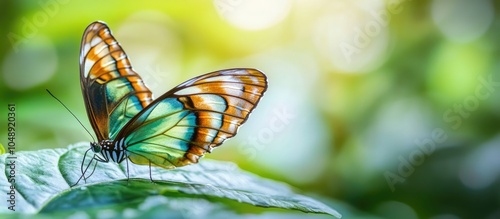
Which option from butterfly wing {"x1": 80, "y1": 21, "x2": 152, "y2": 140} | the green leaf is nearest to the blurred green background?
butterfly wing {"x1": 80, "y1": 21, "x2": 152, "y2": 140}

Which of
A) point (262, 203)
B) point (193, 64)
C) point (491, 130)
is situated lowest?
point (491, 130)

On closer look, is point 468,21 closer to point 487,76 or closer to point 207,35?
point 487,76

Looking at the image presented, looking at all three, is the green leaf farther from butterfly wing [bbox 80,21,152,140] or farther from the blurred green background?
the blurred green background

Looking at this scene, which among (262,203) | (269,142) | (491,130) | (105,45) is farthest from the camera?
(269,142)

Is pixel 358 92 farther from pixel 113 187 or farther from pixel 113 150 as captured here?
pixel 113 187

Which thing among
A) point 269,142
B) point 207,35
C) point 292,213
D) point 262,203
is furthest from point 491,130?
point 262,203

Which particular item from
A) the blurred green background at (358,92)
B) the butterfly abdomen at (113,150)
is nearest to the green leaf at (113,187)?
the butterfly abdomen at (113,150)
